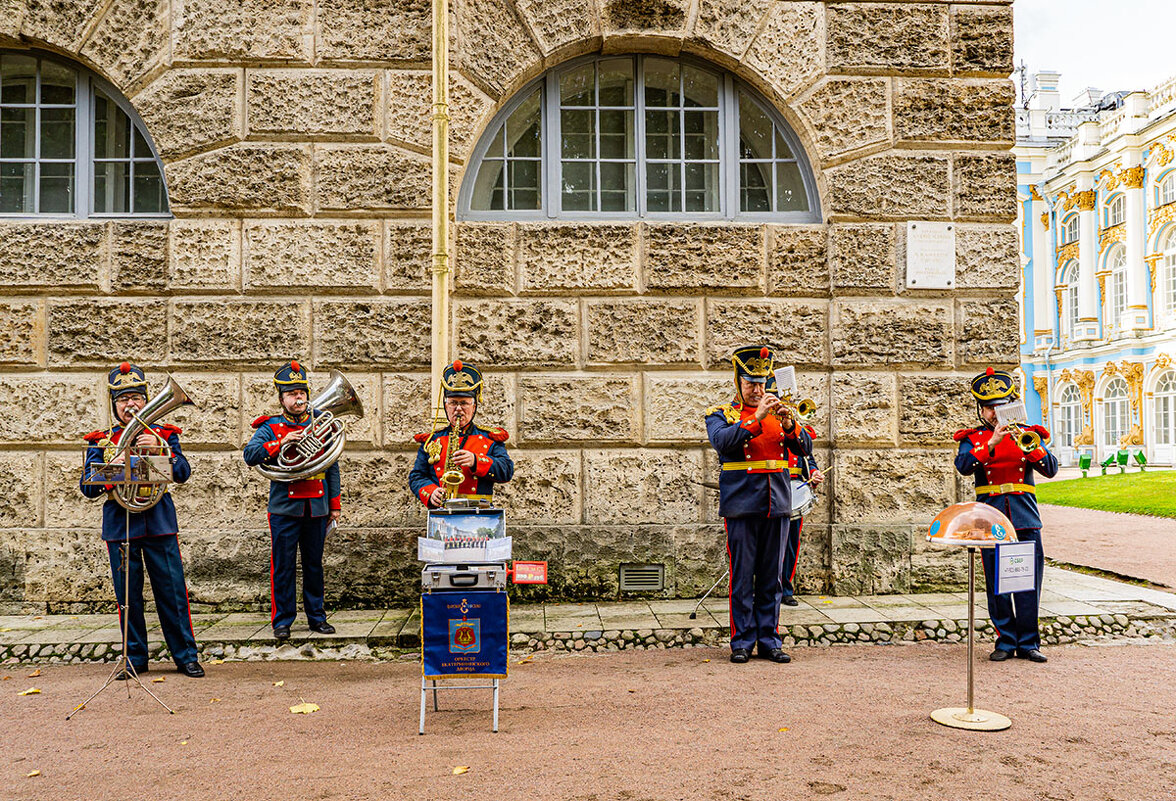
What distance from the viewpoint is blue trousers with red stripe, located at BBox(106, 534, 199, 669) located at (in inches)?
263

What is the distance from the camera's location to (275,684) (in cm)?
641

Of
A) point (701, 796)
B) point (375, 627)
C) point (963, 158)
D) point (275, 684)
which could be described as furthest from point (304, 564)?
point (963, 158)

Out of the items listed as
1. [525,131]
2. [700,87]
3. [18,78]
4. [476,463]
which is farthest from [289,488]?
[700,87]

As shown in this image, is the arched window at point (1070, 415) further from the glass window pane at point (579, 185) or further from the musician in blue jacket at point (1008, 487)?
the glass window pane at point (579, 185)

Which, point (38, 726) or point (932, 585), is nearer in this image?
point (38, 726)

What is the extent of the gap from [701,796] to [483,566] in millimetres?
1947

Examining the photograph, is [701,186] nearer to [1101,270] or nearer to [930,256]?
[930,256]

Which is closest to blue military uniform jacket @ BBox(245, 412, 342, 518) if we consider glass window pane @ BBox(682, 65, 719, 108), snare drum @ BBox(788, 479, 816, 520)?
snare drum @ BBox(788, 479, 816, 520)

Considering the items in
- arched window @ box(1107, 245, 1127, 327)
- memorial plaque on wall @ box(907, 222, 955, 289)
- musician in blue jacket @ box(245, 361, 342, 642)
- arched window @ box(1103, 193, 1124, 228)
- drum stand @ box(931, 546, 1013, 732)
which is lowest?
drum stand @ box(931, 546, 1013, 732)

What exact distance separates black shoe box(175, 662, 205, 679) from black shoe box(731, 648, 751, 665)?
13.2 ft

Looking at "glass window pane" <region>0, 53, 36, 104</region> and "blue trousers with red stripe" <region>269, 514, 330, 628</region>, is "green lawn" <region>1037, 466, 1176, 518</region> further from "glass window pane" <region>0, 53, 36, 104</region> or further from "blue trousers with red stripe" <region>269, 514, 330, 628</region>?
"glass window pane" <region>0, 53, 36, 104</region>

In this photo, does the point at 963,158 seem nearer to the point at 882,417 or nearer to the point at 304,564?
the point at 882,417

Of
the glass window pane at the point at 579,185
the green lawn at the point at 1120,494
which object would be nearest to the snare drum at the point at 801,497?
the glass window pane at the point at 579,185

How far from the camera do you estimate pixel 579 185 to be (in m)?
9.15
